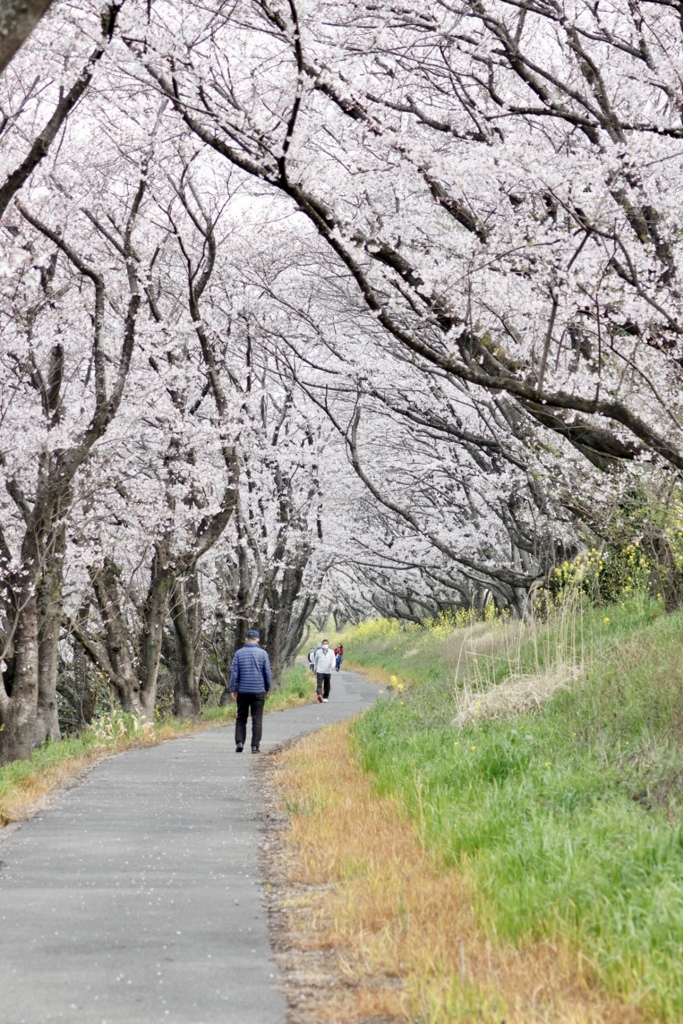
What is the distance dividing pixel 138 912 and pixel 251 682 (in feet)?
30.3

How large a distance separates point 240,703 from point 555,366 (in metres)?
6.61

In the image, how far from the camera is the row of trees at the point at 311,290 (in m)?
9.76

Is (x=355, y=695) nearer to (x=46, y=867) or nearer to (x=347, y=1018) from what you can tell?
(x=46, y=867)

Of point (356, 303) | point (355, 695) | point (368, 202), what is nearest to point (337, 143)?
point (368, 202)

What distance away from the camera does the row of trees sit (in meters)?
9.76

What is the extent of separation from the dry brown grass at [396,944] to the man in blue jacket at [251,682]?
6.67 meters

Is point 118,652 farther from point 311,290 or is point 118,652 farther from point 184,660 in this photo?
point 311,290

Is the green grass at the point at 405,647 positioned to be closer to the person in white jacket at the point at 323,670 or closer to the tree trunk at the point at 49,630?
the person in white jacket at the point at 323,670

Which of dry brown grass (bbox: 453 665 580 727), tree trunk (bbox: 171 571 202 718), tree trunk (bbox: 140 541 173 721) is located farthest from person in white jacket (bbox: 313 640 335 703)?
dry brown grass (bbox: 453 665 580 727)

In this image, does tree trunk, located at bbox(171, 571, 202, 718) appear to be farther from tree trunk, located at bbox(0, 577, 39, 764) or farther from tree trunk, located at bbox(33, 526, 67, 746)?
tree trunk, located at bbox(0, 577, 39, 764)

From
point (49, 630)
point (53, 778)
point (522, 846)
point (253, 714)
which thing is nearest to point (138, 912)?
point (522, 846)

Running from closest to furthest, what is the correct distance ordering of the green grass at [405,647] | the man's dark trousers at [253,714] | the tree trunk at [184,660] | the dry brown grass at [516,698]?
the dry brown grass at [516,698]
the man's dark trousers at [253,714]
the tree trunk at [184,660]
the green grass at [405,647]

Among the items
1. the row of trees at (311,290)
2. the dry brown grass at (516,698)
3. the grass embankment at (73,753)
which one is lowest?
the grass embankment at (73,753)

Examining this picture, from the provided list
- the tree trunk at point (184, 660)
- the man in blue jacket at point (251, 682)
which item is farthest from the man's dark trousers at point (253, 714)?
the tree trunk at point (184, 660)
